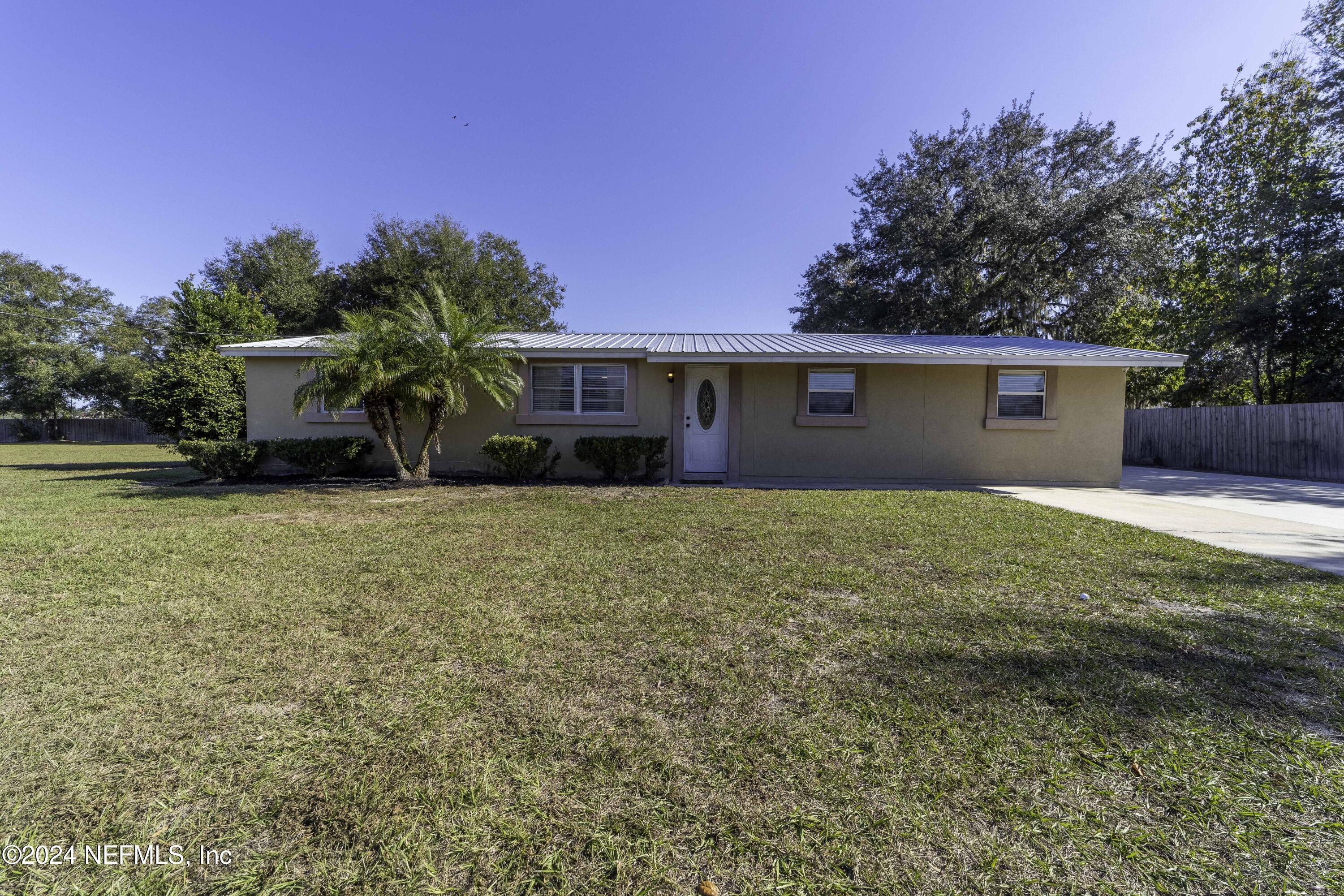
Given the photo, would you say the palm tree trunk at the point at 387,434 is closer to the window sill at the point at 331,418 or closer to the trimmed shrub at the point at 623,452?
the window sill at the point at 331,418

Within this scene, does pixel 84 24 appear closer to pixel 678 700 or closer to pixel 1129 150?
pixel 678 700

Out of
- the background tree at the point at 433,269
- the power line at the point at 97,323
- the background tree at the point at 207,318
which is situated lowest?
the background tree at the point at 207,318

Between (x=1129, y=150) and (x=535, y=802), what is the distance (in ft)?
87.4

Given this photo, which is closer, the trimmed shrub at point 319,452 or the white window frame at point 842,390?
the trimmed shrub at point 319,452

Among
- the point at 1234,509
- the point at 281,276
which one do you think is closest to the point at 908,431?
the point at 1234,509

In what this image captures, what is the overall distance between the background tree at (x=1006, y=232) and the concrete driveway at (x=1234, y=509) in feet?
31.8

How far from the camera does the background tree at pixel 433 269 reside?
23266mm

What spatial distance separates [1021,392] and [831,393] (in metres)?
3.62

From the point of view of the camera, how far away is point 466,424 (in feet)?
33.1

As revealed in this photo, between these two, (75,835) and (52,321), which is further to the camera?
(52,321)

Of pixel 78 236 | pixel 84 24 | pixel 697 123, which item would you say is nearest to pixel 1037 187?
pixel 697 123

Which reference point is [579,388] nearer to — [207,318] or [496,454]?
[496,454]

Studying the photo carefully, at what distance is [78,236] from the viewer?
1889 cm

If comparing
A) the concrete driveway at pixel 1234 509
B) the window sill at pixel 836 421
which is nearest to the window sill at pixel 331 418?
the window sill at pixel 836 421
